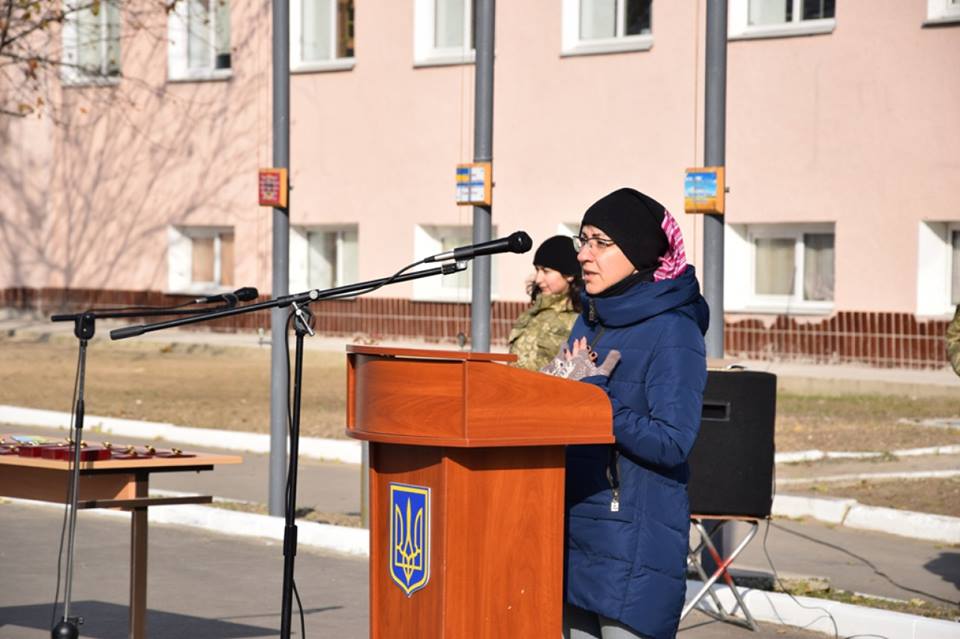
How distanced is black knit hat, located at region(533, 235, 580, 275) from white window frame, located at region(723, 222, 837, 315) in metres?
14.2

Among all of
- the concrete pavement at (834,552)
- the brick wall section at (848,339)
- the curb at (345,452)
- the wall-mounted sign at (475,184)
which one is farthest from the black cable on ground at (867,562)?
the brick wall section at (848,339)

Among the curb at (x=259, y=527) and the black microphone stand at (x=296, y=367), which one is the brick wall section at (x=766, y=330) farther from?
the black microphone stand at (x=296, y=367)

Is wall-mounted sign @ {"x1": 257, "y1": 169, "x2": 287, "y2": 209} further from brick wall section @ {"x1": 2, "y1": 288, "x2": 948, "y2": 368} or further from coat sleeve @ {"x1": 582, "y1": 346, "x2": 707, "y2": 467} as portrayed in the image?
brick wall section @ {"x1": 2, "y1": 288, "x2": 948, "y2": 368}

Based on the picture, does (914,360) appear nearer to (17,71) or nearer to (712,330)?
(712,330)

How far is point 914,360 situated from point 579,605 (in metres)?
16.8

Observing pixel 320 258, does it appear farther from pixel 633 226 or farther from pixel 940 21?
pixel 633 226

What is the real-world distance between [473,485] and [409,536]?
253mm

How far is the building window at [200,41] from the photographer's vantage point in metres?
28.5

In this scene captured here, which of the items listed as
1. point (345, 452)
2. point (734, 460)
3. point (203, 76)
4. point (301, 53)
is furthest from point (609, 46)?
point (734, 460)

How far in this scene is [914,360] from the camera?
67.9 feet

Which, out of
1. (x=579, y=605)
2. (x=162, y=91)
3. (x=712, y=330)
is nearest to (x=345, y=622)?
(x=712, y=330)

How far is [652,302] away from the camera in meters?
4.72

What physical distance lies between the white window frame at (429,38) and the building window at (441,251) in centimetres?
257

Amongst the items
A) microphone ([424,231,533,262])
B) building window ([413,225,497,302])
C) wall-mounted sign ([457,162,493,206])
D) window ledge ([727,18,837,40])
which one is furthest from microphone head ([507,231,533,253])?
building window ([413,225,497,302])
